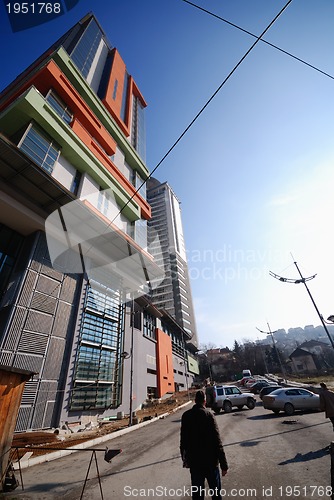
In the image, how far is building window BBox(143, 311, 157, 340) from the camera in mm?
29892

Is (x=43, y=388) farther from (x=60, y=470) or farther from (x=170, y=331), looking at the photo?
(x=170, y=331)

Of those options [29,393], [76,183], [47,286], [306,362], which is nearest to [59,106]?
[76,183]

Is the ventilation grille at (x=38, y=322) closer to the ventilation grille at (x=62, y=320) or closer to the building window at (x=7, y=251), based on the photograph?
the ventilation grille at (x=62, y=320)

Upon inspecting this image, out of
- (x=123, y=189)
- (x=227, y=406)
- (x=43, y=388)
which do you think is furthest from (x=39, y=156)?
(x=227, y=406)

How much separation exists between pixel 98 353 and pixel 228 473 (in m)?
14.9

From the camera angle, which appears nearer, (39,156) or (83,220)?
(39,156)

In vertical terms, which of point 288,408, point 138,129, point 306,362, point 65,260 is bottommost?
point 288,408

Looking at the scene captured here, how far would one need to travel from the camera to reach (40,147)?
52.7 feet

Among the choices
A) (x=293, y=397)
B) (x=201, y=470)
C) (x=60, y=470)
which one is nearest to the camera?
(x=201, y=470)

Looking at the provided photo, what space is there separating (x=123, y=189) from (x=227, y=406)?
22.1m

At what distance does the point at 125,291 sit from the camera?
24.5 m

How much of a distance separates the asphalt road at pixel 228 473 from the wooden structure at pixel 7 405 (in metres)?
0.78

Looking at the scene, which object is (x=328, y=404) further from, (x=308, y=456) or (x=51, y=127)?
(x=51, y=127)

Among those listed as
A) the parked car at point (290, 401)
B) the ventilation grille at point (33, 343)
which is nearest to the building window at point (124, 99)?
the ventilation grille at point (33, 343)
